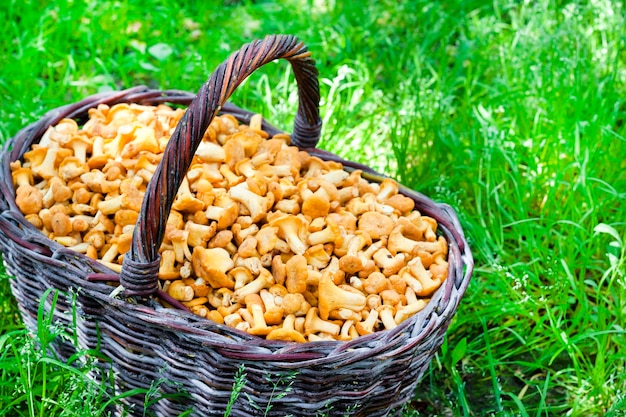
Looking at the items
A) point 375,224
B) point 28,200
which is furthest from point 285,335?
point 28,200

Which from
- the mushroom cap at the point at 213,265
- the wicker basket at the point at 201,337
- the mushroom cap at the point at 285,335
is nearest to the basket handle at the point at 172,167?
the wicker basket at the point at 201,337

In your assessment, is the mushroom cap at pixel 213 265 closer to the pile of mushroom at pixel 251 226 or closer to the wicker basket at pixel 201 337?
the pile of mushroom at pixel 251 226

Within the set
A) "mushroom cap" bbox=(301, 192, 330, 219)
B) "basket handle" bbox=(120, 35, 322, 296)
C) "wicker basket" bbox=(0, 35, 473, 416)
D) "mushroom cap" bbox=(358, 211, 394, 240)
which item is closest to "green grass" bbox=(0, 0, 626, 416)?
"wicker basket" bbox=(0, 35, 473, 416)

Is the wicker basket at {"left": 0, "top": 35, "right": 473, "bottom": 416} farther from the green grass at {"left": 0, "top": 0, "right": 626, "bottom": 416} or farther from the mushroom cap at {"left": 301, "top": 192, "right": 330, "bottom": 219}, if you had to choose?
the mushroom cap at {"left": 301, "top": 192, "right": 330, "bottom": 219}

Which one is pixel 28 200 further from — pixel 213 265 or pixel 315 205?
pixel 315 205

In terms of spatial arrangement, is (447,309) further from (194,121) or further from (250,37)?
(250,37)

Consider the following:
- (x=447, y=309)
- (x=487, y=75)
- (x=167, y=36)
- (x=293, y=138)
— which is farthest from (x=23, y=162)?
(x=487, y=75)
